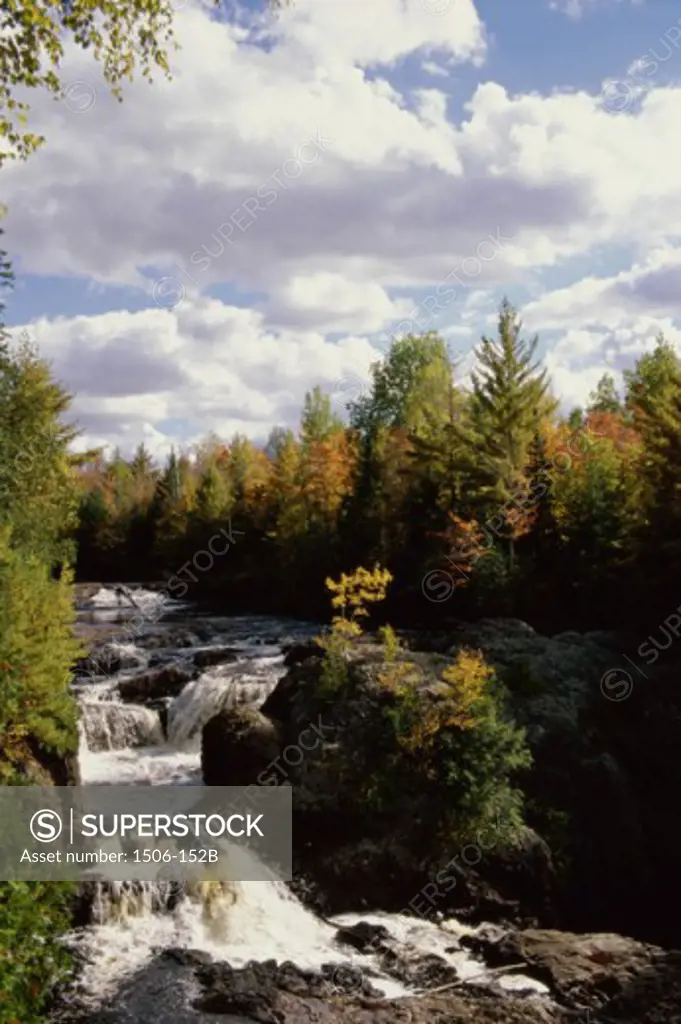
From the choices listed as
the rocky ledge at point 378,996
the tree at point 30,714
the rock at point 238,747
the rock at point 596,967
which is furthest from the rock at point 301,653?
the rocky ledge at point 378,996

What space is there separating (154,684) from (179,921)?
1023cm

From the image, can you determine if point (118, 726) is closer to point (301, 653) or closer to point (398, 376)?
point (301, 653)

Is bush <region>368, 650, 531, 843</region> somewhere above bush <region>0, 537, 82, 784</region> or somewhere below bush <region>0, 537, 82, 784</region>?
below

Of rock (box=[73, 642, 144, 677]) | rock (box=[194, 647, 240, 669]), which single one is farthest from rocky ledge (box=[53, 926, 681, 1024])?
rock (box=[73, 642, 144, 677])

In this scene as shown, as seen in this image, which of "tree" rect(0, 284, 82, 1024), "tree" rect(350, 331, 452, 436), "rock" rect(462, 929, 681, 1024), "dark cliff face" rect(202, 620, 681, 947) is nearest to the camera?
"tree" rect(0, 284, 82, 1024)

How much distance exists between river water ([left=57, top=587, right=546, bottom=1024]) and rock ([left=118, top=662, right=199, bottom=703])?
0.34 metres

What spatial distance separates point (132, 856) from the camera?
43.9 ft

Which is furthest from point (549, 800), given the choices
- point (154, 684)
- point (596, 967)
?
point (154, 684)

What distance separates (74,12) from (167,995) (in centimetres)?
1003

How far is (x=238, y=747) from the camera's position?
15.9 meters

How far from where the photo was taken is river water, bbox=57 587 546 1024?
34.2ft

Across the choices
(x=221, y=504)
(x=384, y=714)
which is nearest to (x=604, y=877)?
(x=384, y=714)

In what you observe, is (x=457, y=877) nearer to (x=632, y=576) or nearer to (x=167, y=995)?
(x=167, y=995)

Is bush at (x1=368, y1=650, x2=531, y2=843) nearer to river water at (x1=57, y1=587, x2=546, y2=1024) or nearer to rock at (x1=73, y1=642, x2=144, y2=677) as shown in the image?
river water at (x1=57, y1=587, x2=546, y2=1024)
